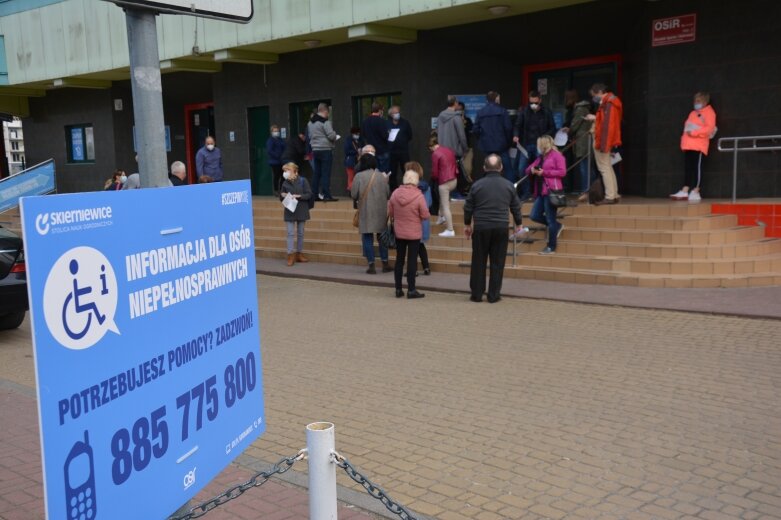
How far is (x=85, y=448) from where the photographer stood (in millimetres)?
2107

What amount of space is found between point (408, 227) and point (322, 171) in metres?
6.31

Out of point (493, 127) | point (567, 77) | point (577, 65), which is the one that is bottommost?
Result: point (493, 127)

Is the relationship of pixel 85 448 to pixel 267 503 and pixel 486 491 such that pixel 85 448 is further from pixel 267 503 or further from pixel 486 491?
pixel 486 491

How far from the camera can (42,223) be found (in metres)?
1.97

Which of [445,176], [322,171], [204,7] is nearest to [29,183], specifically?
[322,171]

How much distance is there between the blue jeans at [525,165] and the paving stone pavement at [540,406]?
A: 4977 mm

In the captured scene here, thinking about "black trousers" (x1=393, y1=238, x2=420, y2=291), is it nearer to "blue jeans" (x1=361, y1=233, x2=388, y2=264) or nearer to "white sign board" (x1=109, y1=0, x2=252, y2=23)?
"blue jeans" (x1=361, y1=233, x2=388, y2=264)

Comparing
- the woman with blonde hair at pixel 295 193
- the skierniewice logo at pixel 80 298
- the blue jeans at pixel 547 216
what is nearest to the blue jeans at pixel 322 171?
the woman with blonde hair at pixel 295 193

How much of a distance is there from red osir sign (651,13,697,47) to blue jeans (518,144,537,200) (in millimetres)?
2843

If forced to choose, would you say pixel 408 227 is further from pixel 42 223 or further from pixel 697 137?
pixel 42 223

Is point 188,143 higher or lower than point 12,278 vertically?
higher

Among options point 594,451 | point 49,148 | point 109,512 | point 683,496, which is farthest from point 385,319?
point 49,148

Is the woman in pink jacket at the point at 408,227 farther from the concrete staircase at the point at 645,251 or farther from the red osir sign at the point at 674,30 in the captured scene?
the red osir sign at the point at 674,30

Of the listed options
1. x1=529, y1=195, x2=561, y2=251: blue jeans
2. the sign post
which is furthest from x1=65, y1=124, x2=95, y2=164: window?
the sign post
